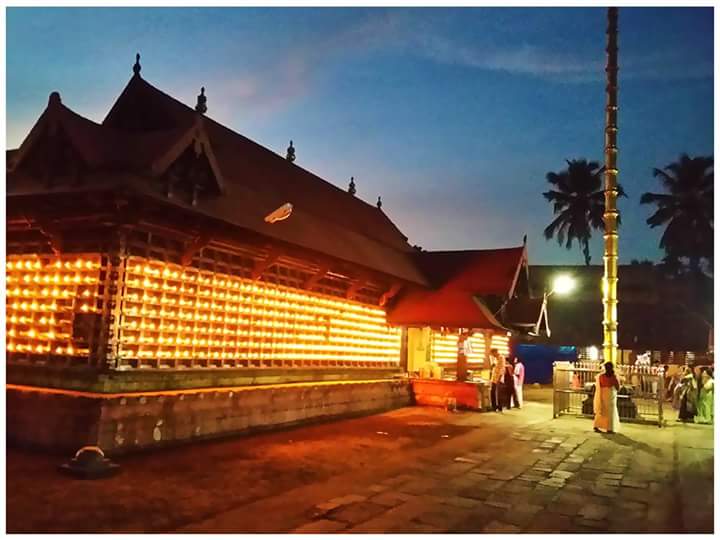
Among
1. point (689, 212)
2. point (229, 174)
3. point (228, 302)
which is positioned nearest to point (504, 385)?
point (228, 302)

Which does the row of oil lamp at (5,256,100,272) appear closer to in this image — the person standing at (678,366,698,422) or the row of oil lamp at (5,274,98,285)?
the row of oil lamp at (5,274,98,285)

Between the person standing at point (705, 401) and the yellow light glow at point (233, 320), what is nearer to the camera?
the yellow light glow at point (233, 320)

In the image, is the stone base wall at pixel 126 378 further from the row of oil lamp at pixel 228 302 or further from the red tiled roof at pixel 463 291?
the red tiled roof at pixel 463 291

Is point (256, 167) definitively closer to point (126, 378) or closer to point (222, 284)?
point (222, 284)

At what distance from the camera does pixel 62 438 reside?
9938 mm

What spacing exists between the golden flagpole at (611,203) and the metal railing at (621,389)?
783mm

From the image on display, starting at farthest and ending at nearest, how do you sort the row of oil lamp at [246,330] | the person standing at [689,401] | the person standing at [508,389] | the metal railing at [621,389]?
the person standing at [508,389] → the person standing at [689,401] → the metal railing at [621,389] → the row of oil lamp at [246,330]

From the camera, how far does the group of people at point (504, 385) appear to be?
787 inches

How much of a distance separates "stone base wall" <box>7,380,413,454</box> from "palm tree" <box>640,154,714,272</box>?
3797cm

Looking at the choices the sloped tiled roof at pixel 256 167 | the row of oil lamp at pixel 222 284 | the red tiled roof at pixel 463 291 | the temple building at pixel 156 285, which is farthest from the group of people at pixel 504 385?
the sloped tiled roof at pixel 256 167

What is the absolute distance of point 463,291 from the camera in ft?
67.3

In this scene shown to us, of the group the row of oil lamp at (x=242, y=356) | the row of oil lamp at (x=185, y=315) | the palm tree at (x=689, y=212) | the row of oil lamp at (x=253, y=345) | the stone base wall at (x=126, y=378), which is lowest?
the stone base wall at (x=126, y=378)

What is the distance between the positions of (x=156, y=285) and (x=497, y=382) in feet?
41.1

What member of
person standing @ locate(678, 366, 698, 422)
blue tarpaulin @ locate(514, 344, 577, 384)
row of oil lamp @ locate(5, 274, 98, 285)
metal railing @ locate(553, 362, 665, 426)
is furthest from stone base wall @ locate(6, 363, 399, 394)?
blue tarpaulin @ locate(514, 344, 577, 384)
